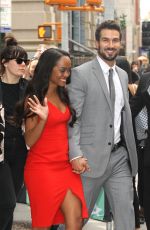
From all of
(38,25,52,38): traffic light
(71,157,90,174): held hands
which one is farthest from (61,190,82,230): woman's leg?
(38,25,52,38): traffic light

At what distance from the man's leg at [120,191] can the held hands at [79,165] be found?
375mm

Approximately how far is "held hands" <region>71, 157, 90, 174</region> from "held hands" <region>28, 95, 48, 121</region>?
412 millimetres

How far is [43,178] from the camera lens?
5277 millimetres

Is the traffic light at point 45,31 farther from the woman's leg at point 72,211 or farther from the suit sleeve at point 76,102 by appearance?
the woman's leg at point 72,211

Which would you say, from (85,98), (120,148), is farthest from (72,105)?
(120,148)

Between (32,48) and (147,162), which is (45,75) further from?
(32,48)

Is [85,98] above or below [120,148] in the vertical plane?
above

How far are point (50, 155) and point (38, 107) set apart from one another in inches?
15.2

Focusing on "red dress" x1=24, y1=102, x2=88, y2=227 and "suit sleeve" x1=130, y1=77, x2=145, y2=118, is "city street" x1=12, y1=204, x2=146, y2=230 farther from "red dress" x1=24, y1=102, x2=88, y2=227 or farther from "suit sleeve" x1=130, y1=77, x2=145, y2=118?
"red dress" x1=24, y1=102, x2=88, y2=227

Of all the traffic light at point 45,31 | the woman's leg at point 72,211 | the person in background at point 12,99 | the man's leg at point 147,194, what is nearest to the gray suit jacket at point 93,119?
the woman's leg at point 72,211

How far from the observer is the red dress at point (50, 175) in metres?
5.26

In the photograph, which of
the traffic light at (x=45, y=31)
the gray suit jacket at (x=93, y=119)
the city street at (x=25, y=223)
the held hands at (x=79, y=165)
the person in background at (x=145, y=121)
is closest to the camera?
the held hands at (x=79, y=165)

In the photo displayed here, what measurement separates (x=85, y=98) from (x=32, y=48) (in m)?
18.6

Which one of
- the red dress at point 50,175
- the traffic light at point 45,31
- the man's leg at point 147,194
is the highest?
the traffic light at point 45,31
